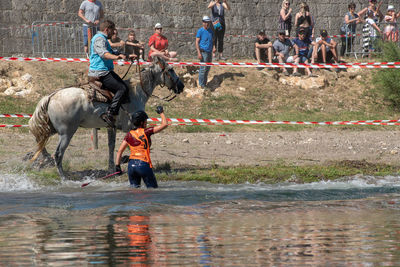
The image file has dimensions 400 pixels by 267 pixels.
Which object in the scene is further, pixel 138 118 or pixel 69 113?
pixel 69 113

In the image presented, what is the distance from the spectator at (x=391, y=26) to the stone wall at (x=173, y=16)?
1.91m

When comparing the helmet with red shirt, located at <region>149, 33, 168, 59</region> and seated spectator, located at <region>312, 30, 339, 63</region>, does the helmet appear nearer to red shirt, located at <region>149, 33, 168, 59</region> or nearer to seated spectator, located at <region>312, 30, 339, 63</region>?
red shirt, located at <region>149, 33, 168, 59</region>

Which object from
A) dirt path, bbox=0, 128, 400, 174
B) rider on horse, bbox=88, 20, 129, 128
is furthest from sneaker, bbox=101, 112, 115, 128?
dirt path, bbox=0, 128, 400, 174

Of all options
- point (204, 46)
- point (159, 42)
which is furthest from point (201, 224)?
point (204, 46)

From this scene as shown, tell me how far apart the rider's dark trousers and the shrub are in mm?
10617

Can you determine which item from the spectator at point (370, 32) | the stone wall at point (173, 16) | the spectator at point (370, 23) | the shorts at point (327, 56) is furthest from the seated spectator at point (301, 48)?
the stone wall at point (173, 16)

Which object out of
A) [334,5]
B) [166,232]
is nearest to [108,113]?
[166,232]

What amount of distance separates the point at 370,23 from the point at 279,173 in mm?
12882

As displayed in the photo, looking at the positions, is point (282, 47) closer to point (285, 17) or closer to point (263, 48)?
point (263, 48)

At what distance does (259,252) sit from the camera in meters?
7.77

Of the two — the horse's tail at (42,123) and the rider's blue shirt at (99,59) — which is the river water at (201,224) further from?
the rider's blue shirt at (99,59)

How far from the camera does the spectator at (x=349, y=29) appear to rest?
25.9 metres

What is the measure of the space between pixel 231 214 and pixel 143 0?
648 inches

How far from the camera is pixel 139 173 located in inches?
478
